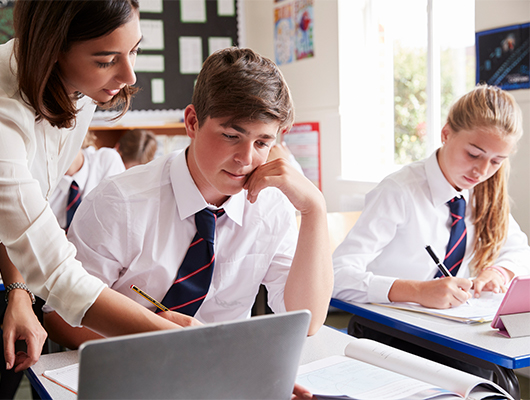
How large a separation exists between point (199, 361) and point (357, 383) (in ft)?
1.21

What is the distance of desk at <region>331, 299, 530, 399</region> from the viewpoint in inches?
48.3

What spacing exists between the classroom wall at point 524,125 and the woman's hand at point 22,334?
7.12 feet

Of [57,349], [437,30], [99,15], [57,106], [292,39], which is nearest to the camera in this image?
[99,15]

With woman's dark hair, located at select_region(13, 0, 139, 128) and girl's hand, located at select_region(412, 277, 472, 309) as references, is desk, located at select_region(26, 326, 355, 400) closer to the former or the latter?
girl's hand, located at select_region(412, 277, 472, 309)

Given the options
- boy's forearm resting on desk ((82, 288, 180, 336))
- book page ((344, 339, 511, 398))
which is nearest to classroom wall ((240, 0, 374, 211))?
book page ((344, 339, 511, 398))

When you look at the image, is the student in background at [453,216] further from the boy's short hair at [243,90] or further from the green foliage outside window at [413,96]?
the green foliage outside window at [413,96]

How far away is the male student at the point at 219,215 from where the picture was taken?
122 cm

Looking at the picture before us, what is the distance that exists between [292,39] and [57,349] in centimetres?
314

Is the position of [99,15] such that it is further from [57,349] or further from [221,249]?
[57,349]

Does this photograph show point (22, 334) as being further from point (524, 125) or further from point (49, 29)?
point (524, 125)

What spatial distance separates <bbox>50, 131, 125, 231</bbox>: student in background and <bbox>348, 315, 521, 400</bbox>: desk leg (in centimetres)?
171

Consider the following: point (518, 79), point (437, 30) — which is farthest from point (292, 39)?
point (518, 79)

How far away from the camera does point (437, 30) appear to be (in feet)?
10.6

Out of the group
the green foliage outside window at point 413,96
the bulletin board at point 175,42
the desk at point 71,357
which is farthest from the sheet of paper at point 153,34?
the desk at point 71,357
